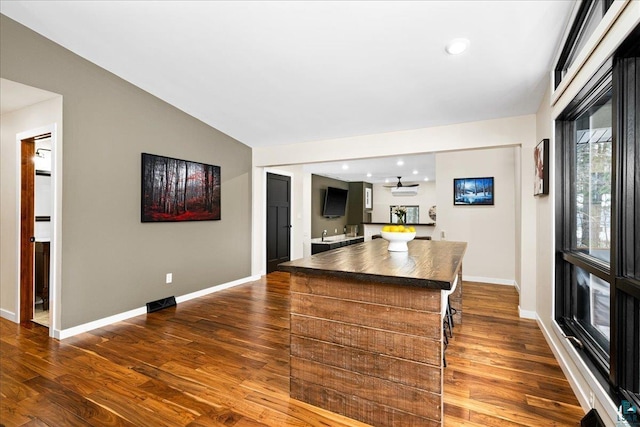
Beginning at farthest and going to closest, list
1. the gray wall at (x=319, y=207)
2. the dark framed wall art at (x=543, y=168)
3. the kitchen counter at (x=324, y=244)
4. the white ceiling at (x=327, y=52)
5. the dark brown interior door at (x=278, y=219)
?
the gray wall at (x=319, y=207)
the kitchen counter at (x=324, y=244)
the dark brown interior door at (x=278, y=219)
the dark framed wall art at (x=543, y=168)
the white ceiling at (x=327, y=52)

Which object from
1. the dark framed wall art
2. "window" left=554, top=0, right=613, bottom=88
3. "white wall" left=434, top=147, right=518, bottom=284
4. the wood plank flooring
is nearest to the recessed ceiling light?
"window" left=554, top=0, right=613, bottom=88

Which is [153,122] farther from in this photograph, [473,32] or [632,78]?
[632,78]

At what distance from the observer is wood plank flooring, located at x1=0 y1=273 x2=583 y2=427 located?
73.3 inches

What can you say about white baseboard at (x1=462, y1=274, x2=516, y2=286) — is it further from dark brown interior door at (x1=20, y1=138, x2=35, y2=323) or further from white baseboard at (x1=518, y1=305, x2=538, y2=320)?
dark brown interior door at (x1=20, y1=138, x2=35, y2=323)

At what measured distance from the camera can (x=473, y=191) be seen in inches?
215

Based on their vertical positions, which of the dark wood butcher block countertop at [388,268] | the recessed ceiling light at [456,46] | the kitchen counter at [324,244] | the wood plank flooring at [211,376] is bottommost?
the wood plank flooring at [211,376]

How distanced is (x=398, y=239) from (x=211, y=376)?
1756mm

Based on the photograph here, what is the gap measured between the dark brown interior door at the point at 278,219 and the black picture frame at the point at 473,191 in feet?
10.7

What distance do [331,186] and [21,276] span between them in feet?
24.0

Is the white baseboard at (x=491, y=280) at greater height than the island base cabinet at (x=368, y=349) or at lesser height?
lesser

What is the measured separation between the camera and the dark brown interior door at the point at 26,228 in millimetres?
3410

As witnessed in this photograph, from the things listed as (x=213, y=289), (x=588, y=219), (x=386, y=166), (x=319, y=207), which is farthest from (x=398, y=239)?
(x=319, y=207)

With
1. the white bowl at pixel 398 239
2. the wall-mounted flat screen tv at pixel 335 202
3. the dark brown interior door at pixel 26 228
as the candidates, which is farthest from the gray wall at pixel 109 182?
the wall-mounted flat screen tv at pixel 335 202

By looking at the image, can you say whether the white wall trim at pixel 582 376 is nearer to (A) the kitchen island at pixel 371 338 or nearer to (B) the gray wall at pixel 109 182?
(A) the kitchen island at pixel 371 338
